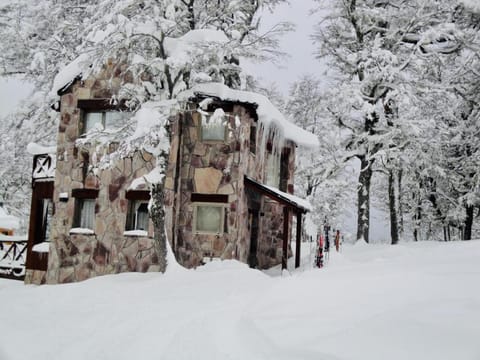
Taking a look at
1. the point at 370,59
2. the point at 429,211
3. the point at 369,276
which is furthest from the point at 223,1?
the point at 429,211

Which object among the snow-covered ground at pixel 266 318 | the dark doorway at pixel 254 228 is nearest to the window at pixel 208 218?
the dark doorway at pixel 254 228

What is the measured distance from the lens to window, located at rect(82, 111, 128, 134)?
13.2 meters

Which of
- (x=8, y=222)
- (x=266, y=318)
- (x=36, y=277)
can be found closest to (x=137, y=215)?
(x=36, y=277)

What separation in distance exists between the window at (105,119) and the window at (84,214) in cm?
208

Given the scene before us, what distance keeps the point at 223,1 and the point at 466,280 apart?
9.59 metres

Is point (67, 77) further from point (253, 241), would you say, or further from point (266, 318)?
point (266, 318)

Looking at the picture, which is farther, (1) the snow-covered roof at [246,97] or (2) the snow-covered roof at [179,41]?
(1) the snow-covered roof at [246,97]

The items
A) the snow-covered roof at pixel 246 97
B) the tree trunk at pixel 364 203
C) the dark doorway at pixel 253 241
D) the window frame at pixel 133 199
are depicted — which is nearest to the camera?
the snow-covered roof at pixel 246 97

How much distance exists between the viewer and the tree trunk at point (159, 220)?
1075 centimetres

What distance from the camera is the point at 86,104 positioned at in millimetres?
13562

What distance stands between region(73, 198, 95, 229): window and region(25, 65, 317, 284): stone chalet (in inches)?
1.1

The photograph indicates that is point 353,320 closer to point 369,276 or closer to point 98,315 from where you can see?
point 369,276

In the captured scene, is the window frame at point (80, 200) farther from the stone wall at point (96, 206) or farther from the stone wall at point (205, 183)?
the stone wall at point (205, 183)

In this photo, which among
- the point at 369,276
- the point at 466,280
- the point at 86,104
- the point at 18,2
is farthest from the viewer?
the point at 18,2
